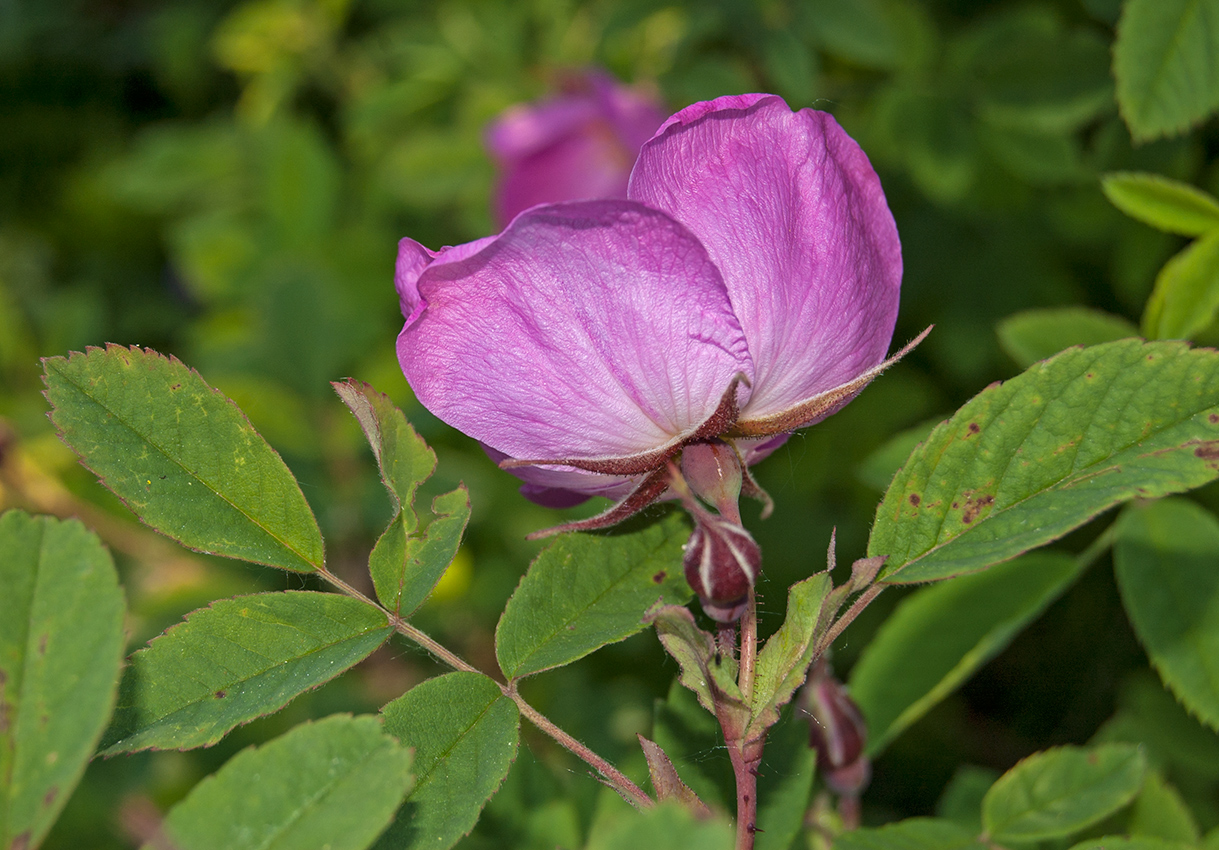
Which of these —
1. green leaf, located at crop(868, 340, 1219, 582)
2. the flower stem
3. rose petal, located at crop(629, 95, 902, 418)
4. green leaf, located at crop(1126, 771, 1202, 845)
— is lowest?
green leaf, located at crop(1126, 771, 1202, 845)

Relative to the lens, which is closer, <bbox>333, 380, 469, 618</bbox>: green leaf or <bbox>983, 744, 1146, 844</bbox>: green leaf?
<bbox>333, 380, 469, 618</bbox>: green leaf

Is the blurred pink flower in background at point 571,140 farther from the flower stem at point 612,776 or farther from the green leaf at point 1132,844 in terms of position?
the green leaf at point 1132,844

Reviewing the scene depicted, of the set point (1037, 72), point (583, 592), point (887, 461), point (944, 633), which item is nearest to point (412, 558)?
point (583, 592)

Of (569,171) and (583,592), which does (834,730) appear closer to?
(583,592)

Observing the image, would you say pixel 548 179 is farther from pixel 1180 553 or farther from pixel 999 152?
pixel 1180 553

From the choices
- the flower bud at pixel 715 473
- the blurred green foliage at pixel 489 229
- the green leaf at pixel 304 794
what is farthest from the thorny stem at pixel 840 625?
the blurred green foliage at pixel 489 229

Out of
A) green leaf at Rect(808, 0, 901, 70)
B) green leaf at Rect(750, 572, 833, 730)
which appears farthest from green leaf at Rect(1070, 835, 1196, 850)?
green leaf at Rect(808, 0, 901, 70)

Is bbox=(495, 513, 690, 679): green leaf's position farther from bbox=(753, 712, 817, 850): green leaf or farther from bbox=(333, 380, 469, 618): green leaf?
bbox=(753, 712, 817, 850): green leaf
